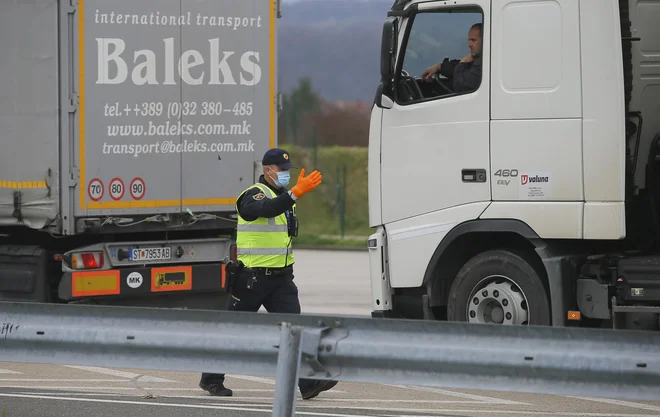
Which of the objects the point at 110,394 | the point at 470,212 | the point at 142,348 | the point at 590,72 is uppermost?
the point at 590,72

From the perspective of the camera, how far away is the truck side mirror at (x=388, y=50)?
857 centimetres

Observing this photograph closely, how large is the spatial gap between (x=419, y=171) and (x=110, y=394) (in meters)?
2.68

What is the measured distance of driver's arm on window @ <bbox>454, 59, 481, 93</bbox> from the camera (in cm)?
846

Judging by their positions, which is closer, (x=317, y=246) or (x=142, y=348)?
(x=142, y=348)

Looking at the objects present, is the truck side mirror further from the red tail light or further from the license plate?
the red tail light

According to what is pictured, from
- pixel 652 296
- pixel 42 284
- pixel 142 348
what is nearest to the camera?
pixel 142 348

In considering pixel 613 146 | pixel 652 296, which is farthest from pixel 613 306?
pixel 613 146

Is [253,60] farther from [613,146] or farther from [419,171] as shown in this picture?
[613,146]

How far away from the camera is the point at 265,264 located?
8086 millimetres

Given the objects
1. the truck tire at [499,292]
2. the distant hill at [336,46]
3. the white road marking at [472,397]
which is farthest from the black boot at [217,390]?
the distant hill at [336,46]

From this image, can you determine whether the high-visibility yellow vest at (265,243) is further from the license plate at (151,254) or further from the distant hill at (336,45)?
the distant hill at (336,45)

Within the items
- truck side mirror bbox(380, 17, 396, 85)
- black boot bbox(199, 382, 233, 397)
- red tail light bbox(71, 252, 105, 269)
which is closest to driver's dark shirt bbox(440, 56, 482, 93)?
truck side mirror bbox(380, 17, 396, 85)

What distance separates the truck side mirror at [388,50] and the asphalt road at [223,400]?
2254 millimetres

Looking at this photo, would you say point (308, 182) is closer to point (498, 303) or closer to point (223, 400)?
point (223, 400)
